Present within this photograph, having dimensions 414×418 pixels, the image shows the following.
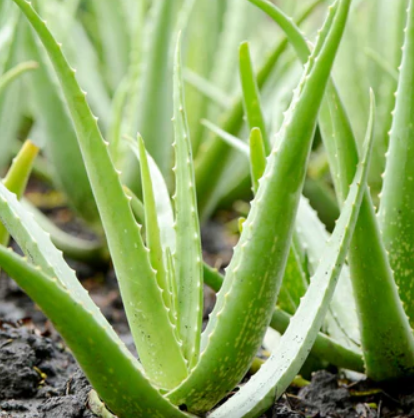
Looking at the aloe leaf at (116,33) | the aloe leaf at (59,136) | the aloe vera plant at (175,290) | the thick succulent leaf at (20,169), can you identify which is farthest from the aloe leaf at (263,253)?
the aloe leaf at (116,33)

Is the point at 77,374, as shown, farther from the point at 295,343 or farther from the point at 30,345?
the point at 295,343

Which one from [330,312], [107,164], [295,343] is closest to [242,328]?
[295,343]

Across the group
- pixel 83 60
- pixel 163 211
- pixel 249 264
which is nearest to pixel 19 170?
pixel 163 211

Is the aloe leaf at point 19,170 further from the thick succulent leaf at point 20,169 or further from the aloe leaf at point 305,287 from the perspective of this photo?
the aloe leaf at point 305,287

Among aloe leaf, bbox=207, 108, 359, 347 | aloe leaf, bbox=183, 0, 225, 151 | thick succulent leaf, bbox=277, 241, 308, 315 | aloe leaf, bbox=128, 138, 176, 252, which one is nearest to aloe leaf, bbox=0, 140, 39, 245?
aloe leaf, bbox=128, 138, 176, 252

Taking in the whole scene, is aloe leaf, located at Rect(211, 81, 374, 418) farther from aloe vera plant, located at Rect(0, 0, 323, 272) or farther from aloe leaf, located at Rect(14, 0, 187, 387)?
aloe vera plant, located at Rect(0, 0, 323, 272)

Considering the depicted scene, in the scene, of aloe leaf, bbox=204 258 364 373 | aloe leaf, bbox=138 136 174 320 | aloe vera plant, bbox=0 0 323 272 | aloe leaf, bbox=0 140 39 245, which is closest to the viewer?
aloe leaf, bbox=138 136 174 320

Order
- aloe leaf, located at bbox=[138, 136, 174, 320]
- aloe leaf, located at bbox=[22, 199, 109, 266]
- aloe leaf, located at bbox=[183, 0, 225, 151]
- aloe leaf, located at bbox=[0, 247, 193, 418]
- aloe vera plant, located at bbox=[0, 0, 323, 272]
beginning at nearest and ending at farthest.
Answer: aloe leaf, located at bbox=[0, 247, 193, 418]
aloe leaf, located at bbox=[138, 136, 174, 320]
aloe vera plant, located at bbox=[0, 0, 323, 272]
aloe leaf, located at bbox=[22, 199, 109, 266]
aloe leaf, located at bbox=[183, 0, 225, 151]
